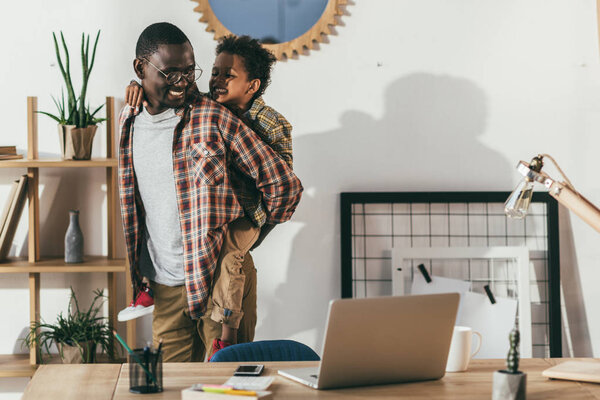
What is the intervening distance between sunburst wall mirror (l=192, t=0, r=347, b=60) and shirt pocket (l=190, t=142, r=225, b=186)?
2.76 feet

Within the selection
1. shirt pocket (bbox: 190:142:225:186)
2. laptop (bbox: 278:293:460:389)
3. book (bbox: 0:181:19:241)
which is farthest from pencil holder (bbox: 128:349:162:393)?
book (bbox: 0:181:19:241)

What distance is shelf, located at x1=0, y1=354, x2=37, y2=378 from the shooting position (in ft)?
9.91

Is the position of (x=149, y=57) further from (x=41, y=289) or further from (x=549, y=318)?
(x=549, y=318)

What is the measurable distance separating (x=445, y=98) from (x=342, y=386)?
1.98 metres

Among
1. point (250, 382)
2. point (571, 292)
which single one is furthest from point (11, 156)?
point (571, 292)

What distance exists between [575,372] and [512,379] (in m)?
0.33

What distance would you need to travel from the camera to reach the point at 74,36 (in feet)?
10.6

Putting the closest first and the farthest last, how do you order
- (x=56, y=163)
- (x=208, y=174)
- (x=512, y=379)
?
1. (x=512, y=379)
2. (x=208, y=174)
3. (x=56, y=163)

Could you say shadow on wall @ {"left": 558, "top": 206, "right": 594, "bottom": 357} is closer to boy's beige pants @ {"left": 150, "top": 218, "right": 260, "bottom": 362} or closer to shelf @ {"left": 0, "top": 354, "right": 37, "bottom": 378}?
boy's beige pants @ {"left": 150, "top": 218, "right": 260, "bottom": 362}

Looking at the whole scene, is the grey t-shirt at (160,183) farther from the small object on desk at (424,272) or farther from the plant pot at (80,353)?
the small object on desk at (424,272)

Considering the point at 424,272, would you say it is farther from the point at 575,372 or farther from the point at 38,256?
the point at 38,256

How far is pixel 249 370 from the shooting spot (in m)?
1.78

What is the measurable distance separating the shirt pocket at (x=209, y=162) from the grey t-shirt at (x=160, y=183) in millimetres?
111

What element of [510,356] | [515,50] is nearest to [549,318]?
[515,50]
